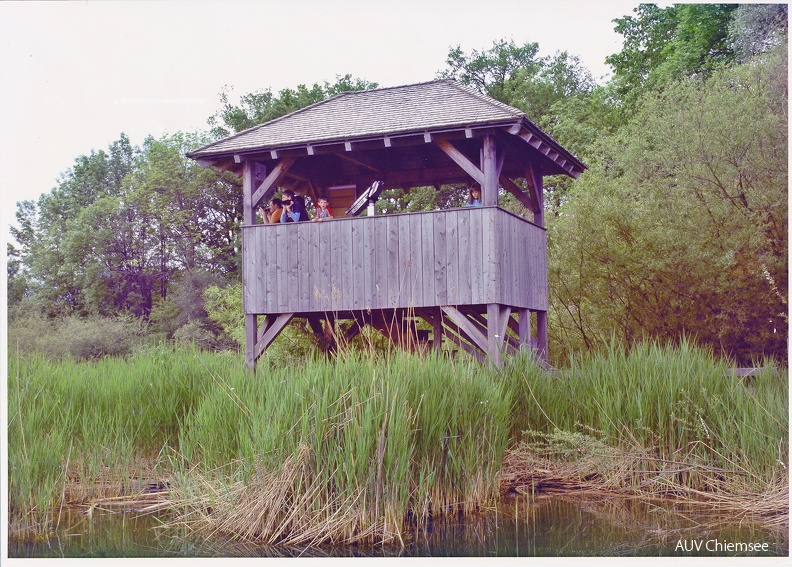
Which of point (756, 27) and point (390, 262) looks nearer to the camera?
point (390, 262)

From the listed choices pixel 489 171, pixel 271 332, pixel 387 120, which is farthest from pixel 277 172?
pixel 489 171

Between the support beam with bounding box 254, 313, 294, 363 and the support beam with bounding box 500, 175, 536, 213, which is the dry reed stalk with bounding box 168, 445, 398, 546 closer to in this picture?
the support beam with bounding box 254, 313, 294, 363

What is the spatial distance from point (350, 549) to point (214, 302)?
2004cm

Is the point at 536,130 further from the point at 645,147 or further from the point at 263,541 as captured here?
the point at 263,541

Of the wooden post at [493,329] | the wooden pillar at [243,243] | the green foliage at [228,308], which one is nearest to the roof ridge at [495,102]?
the wooden post at [493,329]

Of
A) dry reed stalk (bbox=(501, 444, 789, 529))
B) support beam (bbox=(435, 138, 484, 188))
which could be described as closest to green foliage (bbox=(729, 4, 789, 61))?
support beam (bbox=(435, 138, 484, 188))

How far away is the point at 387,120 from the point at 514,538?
842 cm

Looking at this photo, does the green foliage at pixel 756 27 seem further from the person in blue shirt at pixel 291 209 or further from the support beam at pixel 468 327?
the person in blue shirt at pixel 291 209

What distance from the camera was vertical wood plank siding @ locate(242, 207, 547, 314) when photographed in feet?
43.1

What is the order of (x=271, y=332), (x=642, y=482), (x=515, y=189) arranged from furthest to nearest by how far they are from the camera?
(x=515, y=189) → (x=271, y=332) → (x=642, y=482)

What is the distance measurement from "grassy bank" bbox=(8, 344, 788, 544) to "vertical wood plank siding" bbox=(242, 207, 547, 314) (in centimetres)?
317

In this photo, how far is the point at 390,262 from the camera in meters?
13.6

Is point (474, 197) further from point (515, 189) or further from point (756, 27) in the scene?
point (756, 27)

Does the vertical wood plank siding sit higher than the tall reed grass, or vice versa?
the vertical wood plank siding
